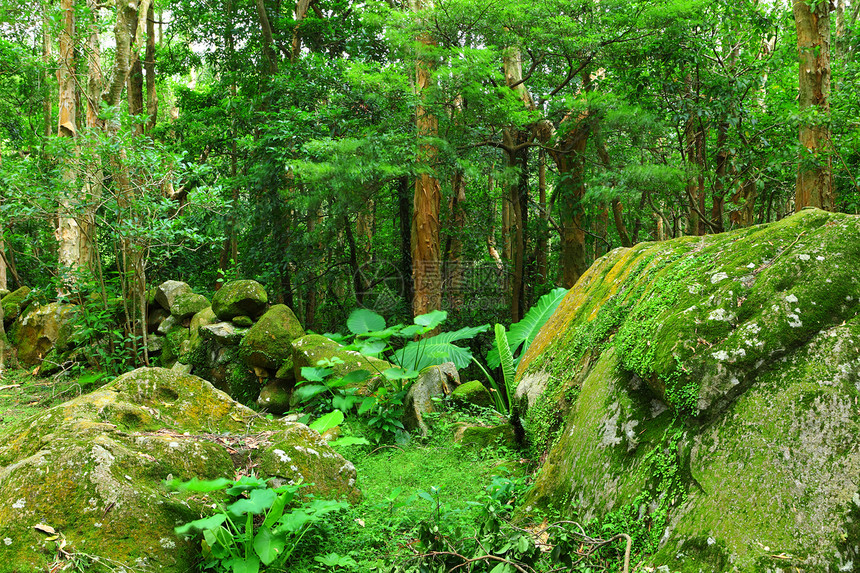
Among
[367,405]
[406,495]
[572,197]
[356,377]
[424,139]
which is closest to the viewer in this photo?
[406,495]

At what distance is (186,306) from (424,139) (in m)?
4.09

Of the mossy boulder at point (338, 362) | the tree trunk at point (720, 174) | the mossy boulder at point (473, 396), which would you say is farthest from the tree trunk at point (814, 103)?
the mossy boulder at point (338, 362)

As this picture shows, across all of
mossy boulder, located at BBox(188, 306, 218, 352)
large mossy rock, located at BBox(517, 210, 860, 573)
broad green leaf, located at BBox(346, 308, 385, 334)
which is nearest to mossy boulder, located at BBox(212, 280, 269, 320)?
mossy boulder, located at BBox(188, 306, 218, 352)

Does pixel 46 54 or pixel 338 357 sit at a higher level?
A: pixel 46 54

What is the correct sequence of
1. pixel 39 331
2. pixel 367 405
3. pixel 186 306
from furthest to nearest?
pixel 39 331 → pixel 186 306 → pixel 367 405

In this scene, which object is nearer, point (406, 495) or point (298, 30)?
point (406, 495)

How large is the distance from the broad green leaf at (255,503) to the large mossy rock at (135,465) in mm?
342

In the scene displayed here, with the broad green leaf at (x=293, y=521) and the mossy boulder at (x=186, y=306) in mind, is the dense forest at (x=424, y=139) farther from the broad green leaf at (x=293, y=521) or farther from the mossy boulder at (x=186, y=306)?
the broad green leaf at (x=293, y=521)

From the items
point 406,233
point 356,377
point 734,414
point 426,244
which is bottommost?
point 356,377

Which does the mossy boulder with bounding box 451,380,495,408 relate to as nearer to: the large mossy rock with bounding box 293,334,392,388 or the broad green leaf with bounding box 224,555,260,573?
the large mossy rock with bounding box 293,334,392,388

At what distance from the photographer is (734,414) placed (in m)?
1.88

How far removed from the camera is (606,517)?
2.11 metres

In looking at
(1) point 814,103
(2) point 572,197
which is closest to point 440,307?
(2) point 572,197

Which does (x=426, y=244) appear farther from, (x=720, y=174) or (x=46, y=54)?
(x=46, y=54)
